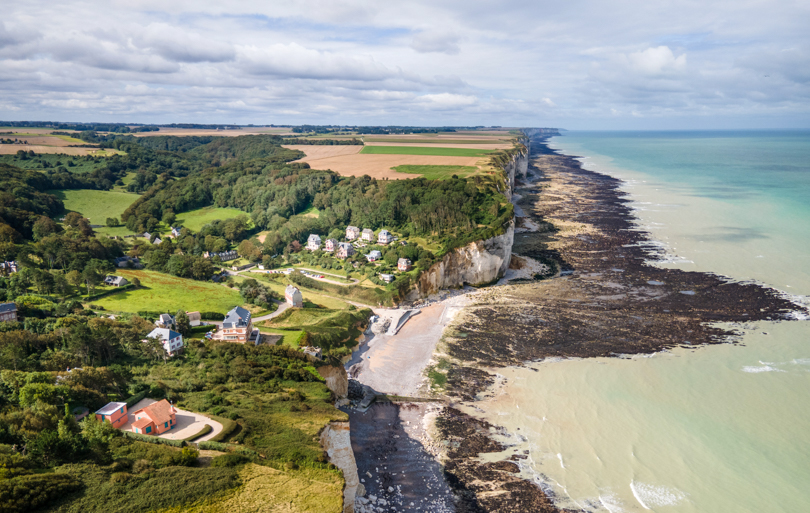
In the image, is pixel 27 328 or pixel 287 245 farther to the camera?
pixel 287 245

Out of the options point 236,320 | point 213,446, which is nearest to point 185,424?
point 213,446

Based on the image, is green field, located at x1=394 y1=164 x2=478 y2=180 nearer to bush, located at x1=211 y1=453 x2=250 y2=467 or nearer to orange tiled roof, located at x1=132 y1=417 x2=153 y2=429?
orange tiled roof, located at x1=132 y1=417 x2=153 y2=429

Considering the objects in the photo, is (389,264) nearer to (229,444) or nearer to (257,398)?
(257,398)

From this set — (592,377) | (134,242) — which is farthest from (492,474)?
(134,242)

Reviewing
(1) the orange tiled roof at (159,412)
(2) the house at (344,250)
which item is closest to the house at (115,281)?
(2) the house at (344,250)

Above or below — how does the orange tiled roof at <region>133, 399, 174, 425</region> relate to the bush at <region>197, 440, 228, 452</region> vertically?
above

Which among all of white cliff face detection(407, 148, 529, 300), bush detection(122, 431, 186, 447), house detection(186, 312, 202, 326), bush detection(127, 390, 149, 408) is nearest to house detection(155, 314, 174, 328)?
house detection(186, 312, 202, 326)

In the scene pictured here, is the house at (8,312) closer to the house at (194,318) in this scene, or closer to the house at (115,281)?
the house at (194,318)
